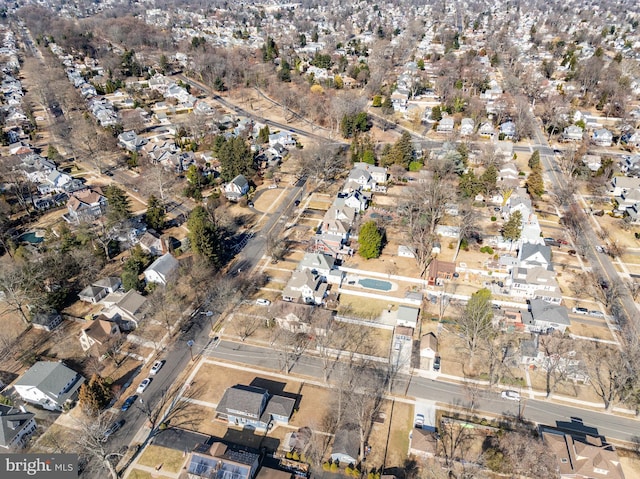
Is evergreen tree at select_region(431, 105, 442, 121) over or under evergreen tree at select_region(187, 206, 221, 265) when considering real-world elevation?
over

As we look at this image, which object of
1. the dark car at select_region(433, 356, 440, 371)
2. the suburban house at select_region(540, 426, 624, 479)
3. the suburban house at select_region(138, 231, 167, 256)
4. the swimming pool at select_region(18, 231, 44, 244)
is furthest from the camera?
the swimming pool at select_region(18, 231, 44, 244)

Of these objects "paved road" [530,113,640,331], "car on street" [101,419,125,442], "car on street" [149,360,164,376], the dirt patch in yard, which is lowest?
"car on street" [149,360,164,376]

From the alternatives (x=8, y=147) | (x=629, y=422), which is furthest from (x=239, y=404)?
(x=8, y=147)

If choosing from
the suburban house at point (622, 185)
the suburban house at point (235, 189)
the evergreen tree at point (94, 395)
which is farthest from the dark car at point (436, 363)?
the suburban house at point (622, 185)

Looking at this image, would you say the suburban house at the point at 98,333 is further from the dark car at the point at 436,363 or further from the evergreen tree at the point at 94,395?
the dark car at the point at 436,363

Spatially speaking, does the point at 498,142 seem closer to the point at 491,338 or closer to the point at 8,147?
the point at 491,338

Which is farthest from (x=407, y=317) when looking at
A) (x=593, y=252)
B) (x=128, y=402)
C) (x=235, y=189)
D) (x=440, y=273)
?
(x=235, y=189)

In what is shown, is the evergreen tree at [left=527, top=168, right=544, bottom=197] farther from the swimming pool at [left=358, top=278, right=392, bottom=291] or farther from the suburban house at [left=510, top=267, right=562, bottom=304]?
the swimming pool at [left=358, top=278, right=392, bottom=291]

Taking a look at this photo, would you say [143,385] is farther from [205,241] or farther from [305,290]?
[305,290]

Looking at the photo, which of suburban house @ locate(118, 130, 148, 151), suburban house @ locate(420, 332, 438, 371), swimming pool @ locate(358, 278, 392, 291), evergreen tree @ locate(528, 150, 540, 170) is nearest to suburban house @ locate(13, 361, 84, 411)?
swimming pool @ locate(358, 278, 392, 291)
